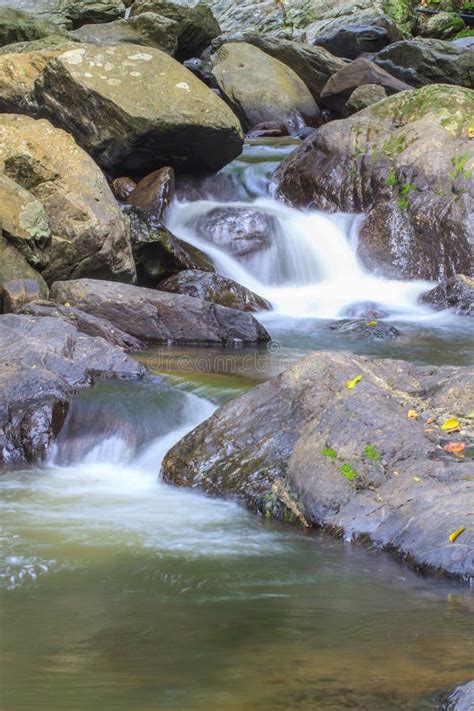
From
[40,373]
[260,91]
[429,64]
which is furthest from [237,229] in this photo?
[429,64]

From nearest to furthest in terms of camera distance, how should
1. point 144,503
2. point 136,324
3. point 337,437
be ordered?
→ point 337,437
point 144,503
point 136,324

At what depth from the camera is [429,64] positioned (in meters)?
20.3

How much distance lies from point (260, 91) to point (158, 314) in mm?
11157

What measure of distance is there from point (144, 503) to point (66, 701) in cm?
252

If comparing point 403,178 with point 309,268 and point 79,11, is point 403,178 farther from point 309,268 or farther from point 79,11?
point 79,11

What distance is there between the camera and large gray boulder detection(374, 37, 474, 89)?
794 inches

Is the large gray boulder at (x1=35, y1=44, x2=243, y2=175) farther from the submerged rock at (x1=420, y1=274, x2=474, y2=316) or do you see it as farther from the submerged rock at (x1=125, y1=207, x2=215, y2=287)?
the submerged rock at (x1=420, y1=274, x2=474, y2=316)

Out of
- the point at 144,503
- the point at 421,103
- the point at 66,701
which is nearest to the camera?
the point at 66,701

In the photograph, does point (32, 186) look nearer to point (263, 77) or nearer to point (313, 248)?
point (313, 248)

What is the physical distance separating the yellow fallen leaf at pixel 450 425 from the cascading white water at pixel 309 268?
240 inches

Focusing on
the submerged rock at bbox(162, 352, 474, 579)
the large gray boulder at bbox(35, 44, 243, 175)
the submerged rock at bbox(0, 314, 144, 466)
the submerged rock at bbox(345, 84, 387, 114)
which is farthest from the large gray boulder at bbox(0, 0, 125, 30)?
the submerged rock at bbox(162, 352, 474, 579)

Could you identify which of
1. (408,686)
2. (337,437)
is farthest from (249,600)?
(337,437)

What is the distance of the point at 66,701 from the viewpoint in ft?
9.20

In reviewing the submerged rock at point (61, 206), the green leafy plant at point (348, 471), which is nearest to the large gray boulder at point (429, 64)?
the submerged rock at point (61, 206)
